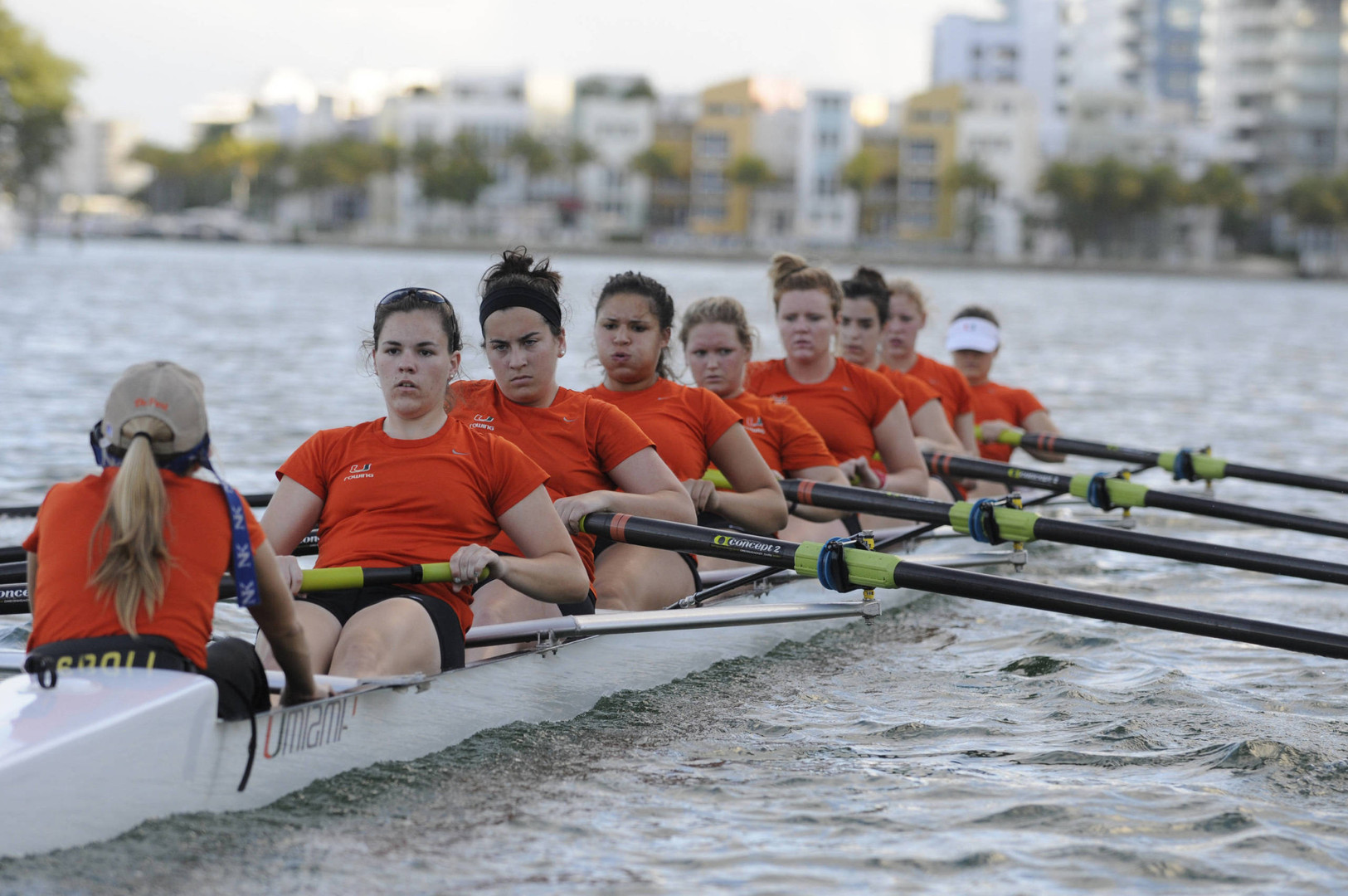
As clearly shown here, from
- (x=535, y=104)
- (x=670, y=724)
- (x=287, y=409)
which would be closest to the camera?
(x=670, y=724)

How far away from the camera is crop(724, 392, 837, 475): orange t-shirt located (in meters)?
6.77

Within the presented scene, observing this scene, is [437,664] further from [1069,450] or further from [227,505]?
[1069,450]

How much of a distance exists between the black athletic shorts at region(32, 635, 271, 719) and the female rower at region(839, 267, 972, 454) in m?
4.85

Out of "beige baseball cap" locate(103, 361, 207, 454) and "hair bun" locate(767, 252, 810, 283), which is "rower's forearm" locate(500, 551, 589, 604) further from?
"hair bun" locate(767, 252, 810, 283)

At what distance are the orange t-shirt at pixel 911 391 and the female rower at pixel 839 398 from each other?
29.2 inches

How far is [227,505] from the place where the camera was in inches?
137

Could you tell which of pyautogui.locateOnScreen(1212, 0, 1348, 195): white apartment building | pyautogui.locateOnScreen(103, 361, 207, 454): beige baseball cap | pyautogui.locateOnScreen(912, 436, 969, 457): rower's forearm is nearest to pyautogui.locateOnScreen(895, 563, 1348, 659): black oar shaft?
pyautogui.locateOnScreen(103, 361, 207, 454): beige baseball cap

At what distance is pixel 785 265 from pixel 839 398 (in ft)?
2.36

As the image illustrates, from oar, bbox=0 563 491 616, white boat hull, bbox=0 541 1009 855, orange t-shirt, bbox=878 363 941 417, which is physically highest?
orange t-shirt, bbox=878 363 941 417

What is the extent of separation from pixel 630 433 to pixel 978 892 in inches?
82.1

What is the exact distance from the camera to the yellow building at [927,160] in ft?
303

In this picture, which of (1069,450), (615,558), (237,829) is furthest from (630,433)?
(1069,450)

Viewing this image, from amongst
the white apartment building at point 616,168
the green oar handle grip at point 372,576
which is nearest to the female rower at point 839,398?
the green oar handle grip at point 372,576

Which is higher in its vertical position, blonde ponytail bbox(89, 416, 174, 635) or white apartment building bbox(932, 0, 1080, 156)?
white apartment building bbox(932, 0, 1080, 156)
